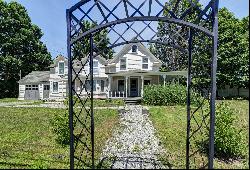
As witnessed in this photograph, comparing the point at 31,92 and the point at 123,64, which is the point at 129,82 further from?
the point at 31,92

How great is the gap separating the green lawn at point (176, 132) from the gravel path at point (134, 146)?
1.40ft

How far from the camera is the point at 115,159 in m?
11.5

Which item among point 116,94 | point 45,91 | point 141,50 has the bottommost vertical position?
point 116,94

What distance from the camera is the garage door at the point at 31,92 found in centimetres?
4116

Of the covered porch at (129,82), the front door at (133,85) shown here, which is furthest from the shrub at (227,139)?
the front door at (133,85)

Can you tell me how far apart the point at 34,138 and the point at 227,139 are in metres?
9.39

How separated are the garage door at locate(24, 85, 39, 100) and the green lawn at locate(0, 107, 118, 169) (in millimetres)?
16511

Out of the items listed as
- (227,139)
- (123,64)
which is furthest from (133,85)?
(227,139)

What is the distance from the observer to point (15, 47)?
47594 millimetres

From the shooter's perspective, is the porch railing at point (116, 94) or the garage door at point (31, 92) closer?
the porch railing at point (116, 94)

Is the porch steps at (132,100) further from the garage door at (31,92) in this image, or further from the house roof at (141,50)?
the garage door at (31,92)

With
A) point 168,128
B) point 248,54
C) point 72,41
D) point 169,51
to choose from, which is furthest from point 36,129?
point 169,51

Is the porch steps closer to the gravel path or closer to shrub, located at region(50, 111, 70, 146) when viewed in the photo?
the gravel path

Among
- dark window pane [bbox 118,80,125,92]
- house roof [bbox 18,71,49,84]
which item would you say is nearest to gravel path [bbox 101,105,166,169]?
dark window pane [bbox 118,80,125,92]
